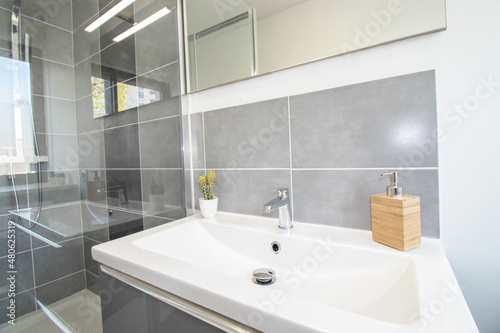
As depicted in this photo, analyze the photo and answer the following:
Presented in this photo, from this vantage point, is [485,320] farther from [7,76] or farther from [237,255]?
[7,76]

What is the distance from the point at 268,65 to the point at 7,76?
1.09 metres

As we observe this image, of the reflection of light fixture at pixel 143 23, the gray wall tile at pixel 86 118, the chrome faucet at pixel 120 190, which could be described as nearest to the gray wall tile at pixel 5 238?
the chrome faucet at pixel 120 190

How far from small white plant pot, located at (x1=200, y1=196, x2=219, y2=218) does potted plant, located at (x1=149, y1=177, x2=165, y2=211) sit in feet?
0.98

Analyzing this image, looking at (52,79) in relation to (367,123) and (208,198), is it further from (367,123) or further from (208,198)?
(367,123)

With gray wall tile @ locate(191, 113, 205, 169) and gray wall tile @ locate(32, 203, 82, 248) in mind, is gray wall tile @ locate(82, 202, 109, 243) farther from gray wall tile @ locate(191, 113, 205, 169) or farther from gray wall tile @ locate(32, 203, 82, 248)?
gray wall tile @ locate(191, 113, 205, 169)

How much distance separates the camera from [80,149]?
1.21 m

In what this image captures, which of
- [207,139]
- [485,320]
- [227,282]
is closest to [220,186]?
[207,139]

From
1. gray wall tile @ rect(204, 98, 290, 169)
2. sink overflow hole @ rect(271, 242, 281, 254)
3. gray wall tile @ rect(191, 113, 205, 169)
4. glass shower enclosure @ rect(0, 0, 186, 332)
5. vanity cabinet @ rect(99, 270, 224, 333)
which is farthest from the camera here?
gray wall tile @ rect(191, 113, 205, 169)

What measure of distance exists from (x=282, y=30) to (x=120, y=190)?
113 centimetres

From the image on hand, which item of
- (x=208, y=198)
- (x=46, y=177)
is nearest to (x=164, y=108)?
(x=208, y=198)

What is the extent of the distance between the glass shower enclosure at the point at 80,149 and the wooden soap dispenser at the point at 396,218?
899mm

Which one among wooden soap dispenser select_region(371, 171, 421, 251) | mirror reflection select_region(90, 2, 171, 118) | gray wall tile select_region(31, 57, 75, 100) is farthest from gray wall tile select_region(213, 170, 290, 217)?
gray wall tile select_region(31, 57, 75, 100)

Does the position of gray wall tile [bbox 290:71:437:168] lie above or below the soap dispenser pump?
above

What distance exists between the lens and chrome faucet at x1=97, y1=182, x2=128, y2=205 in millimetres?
1266
